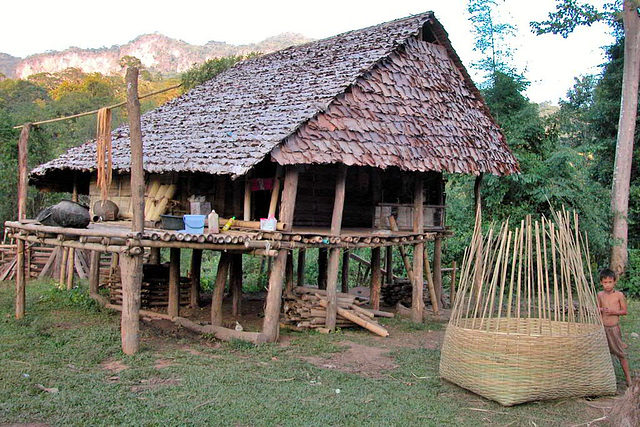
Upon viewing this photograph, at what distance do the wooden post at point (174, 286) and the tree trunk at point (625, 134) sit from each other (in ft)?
39.3

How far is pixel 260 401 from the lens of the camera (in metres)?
6.76

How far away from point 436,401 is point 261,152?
445cm

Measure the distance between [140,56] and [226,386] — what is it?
87.2 meters

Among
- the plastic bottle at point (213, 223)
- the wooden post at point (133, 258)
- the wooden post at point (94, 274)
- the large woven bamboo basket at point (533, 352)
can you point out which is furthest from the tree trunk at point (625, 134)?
the wooden post at point (94, 274)

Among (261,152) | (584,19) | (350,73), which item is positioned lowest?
(261,152)

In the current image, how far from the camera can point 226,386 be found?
7305mm

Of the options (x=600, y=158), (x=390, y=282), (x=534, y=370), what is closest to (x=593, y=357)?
→ (x=534, y=370)

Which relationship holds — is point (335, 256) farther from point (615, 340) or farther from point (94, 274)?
point (94, 274)

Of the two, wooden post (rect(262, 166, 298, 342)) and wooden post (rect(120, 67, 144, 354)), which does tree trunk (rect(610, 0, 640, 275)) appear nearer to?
wooden post (rect(262, 166, 298, 342))

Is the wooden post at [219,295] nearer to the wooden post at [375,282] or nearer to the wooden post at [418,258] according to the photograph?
the wooden post at [375,282]

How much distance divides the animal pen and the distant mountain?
6715cm

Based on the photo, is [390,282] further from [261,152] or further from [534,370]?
[534,370]

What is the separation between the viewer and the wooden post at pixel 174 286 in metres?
11.6

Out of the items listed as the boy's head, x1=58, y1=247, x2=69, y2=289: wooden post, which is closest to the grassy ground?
the boy's head
